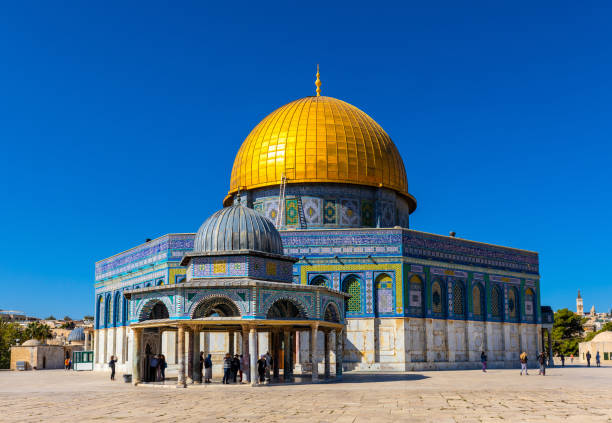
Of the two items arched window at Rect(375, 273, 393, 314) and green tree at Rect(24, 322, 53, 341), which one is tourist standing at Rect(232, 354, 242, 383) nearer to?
arched window at Rect(375, 273, 393, 314)

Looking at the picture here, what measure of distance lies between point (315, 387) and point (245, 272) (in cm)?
444

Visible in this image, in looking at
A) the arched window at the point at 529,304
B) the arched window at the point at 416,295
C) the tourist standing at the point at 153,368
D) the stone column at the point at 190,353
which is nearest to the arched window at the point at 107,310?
the tourist standing at the point at 153,368

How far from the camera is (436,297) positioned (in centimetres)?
3450

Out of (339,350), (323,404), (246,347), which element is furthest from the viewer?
(339,350)

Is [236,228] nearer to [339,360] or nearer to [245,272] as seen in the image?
[245,272]

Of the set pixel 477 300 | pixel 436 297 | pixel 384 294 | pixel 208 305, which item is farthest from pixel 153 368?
pixel 477 300

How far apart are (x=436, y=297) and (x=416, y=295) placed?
1.47 metres

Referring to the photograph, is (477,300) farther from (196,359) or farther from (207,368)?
(196,359)

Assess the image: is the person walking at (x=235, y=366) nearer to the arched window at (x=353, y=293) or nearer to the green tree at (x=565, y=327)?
Answer: the arched window at (x=353, y=293)

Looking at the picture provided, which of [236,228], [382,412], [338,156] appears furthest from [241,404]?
[338,156]

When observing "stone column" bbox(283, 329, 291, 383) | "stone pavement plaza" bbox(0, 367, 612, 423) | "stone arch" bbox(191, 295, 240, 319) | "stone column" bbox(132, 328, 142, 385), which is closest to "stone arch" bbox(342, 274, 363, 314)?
"stone column" bbox(283, 329, 291, 383)

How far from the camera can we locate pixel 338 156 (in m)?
36.8

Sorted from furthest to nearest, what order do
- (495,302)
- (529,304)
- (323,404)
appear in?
(529,304), (495,302), (323,404)

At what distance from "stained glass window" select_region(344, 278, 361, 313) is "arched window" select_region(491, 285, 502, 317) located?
8350 millimetres
